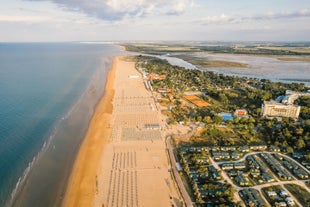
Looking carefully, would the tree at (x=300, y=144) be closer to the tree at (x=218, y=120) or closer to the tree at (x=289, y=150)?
the tree at (x=289, y=150)

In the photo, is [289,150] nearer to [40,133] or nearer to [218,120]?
[218,120]

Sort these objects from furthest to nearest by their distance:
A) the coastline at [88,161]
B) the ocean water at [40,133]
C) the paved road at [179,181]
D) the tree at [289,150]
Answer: the tree at [289,150], the ocean water at [40,133], the coastline at [88,161], the paved road at [179,181]

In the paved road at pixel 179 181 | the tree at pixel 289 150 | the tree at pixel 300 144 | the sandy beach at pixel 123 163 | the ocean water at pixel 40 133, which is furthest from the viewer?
the tree at pixel 300 144

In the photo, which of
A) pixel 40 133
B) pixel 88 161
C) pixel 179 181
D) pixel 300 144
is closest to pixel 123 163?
pixel 88 161

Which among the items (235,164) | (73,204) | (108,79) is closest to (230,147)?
(235,164)

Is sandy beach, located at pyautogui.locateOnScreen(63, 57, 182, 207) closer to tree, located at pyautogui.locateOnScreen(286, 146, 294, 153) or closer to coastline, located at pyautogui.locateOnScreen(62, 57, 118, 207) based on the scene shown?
coastline, located at pyautogui.locateOnScreen(62, 57, 118, 207)

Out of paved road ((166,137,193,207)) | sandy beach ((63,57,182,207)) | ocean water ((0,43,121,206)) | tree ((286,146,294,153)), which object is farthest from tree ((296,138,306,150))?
ocean water ((0,43,121,206))

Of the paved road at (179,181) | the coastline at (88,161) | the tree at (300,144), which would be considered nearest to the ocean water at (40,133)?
the coastline at (88,161)

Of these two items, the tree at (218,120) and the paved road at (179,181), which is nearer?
the paved road at (179,181)
